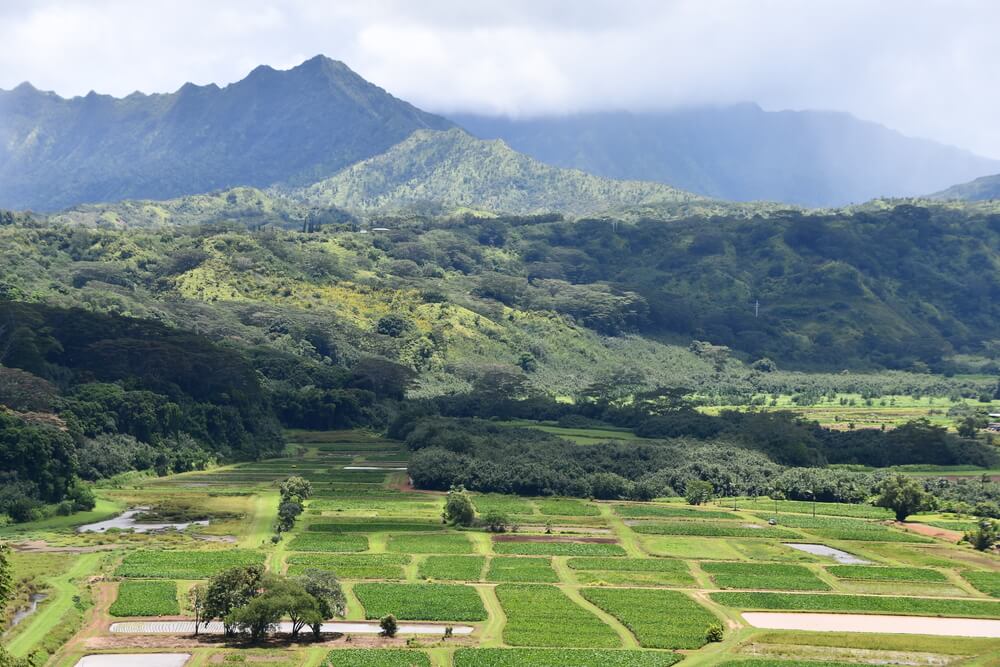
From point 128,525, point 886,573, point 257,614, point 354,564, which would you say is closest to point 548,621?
point 257,614

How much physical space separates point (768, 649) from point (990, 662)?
13261mm

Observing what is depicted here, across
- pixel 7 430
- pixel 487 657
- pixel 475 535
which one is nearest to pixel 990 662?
pixel 487 657

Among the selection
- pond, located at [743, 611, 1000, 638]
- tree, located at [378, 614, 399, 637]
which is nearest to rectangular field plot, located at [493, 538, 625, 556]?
pond, located at [743, 611, 1000, 638]

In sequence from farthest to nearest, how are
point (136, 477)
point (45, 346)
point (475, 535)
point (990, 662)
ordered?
1. point (45, 346)
2. point (136, 477)
3. point (475, 535)
4. point (990, 662)

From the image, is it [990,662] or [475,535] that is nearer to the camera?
[990,662]

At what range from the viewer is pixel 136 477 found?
A: 152 meters

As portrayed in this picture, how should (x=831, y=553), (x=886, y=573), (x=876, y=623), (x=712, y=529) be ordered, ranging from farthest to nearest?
(x=712, y=529)
(x=831, y=553)
(x=886, y=573)
(x=876, y=623)

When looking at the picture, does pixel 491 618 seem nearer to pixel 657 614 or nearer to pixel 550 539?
pixel 657 614

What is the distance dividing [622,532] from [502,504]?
1814 cm

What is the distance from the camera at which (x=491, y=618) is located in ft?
287

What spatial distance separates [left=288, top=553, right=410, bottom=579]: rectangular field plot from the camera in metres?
99.6

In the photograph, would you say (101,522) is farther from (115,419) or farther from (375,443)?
(375,443)

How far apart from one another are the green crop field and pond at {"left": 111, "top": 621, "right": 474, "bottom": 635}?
25292 millimetres

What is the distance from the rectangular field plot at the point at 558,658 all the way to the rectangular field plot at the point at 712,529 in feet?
140
